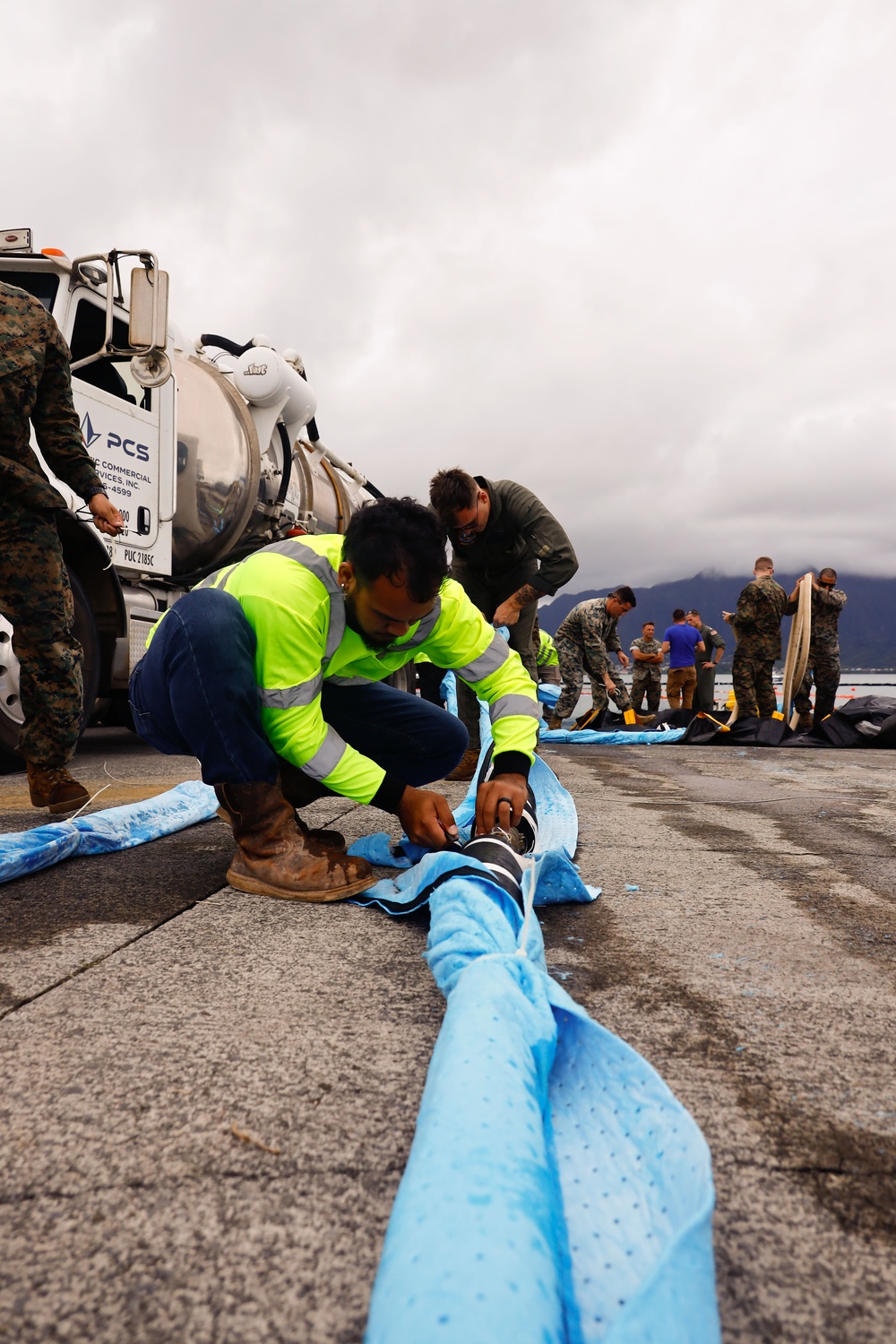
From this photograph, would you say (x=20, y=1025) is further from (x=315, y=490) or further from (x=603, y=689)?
(x=603, y=689)

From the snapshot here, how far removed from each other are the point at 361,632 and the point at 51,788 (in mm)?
1457

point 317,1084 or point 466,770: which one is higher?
point 317,1084

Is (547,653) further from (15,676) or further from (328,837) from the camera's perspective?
(328,837)

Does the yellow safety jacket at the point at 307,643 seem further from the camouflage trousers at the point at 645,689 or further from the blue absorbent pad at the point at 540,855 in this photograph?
the camouflage trousers at the point at 645,689

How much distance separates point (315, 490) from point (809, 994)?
229 inches

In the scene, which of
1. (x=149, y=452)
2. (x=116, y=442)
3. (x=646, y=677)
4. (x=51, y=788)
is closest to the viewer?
(x=51, y=788)

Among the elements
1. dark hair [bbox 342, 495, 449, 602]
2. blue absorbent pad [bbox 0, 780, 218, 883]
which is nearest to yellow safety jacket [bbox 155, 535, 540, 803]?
dark hair [bbox 342, 495, 449, 602]

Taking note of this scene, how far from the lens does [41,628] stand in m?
2.50

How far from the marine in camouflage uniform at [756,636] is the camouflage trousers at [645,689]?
225 centimetres

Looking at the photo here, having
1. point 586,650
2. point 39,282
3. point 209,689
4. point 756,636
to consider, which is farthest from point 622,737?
point 209,689

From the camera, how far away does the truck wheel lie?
3375 millimetres

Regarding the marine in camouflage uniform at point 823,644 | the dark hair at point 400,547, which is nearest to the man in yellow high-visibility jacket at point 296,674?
the dark hair at point 400,547

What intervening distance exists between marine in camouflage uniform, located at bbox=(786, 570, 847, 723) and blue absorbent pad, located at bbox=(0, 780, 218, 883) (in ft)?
22.1

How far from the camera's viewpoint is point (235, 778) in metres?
1.69
